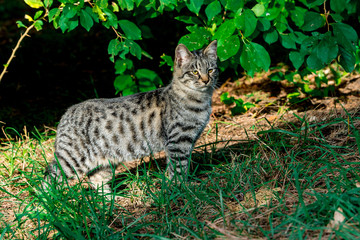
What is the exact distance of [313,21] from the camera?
3.72m

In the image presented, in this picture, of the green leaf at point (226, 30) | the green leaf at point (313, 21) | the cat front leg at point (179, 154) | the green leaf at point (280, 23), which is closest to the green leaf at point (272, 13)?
the green leaf at point (280, 23)

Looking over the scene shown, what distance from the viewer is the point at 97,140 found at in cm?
412

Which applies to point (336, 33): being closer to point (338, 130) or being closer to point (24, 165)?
point (338, 130)

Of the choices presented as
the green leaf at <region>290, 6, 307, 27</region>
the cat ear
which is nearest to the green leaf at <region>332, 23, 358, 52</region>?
the green leaf at <region>290, 6, 307, 27</region>

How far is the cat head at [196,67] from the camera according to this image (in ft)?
13.7

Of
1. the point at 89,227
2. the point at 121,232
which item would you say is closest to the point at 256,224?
the point at 121,232

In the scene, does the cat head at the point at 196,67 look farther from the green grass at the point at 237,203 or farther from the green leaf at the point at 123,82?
the green leaf at the point at 123,82

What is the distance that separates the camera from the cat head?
4.19 metres

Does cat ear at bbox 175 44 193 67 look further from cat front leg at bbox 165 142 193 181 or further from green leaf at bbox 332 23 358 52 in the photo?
green leaf at bbox 332 23 358 52

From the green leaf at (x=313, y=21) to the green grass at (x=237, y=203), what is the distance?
3.20 ft

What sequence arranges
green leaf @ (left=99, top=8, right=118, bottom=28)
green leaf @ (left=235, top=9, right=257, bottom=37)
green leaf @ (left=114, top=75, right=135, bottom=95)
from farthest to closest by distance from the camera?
green leaf @ (left=114, top=75, right=135, bottom=95), green leaf @ (left=99, top=8, right=118, bottom=28), green leaf @ (left=235, top=9, right=257, bottom=37)

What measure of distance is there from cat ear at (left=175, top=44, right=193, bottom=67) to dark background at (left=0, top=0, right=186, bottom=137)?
1.89 meters

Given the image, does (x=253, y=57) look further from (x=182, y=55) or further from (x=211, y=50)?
(x=182, y=55)

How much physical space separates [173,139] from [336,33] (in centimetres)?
183
